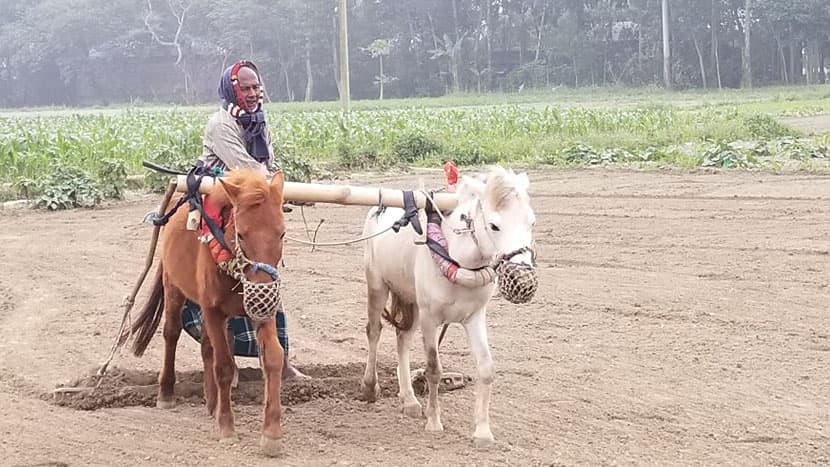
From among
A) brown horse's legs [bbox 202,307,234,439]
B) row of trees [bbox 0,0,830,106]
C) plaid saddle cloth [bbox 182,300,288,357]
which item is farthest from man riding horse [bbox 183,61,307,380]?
row of trees [bbox 0,0,830,106]

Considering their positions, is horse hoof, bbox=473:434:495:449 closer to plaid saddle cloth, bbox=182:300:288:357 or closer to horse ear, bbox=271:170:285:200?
horse ear, bbox=271:170:285:200

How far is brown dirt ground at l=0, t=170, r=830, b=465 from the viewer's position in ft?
20.5

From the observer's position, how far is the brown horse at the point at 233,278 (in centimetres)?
567

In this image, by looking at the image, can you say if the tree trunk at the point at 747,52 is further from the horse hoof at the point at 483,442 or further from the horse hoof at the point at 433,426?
the horse hoof at the point at 483,442

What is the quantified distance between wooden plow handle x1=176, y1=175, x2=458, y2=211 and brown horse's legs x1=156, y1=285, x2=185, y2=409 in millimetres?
1372

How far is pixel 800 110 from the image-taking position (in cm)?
3931

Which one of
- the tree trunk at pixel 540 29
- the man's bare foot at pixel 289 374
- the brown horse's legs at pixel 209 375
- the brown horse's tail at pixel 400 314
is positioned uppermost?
the tree trunk at pixel 540 29

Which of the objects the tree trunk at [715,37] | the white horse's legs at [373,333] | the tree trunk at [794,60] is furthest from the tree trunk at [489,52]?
the white horse's legs at [373,333]

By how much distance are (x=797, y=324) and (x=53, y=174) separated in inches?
525

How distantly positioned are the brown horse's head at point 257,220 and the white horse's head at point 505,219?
111 cm

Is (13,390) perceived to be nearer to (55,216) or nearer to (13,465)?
(13,465)

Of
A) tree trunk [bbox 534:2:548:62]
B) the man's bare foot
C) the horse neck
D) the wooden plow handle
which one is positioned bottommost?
the man's bare foot

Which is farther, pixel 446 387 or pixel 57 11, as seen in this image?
pixel 57 11

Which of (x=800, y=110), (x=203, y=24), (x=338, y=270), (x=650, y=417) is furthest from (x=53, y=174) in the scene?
(x=203, y=24)
